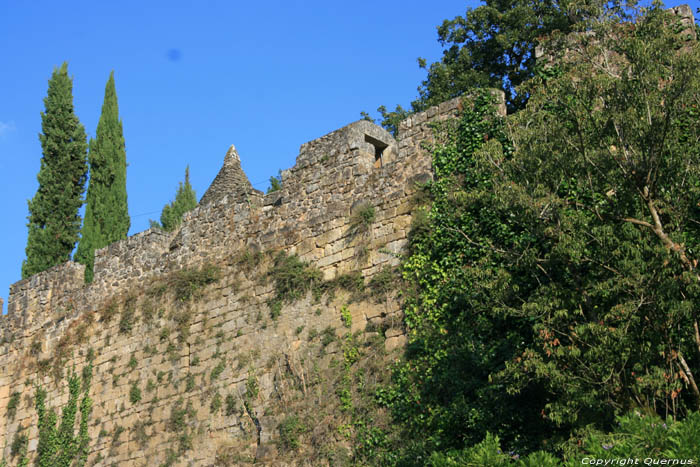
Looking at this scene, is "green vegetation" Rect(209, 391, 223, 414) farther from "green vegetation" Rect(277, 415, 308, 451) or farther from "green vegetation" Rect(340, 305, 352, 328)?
"green vegetation" Rect(340, 305, 352, 328)

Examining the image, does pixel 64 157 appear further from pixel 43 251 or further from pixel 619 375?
pixel 619 375

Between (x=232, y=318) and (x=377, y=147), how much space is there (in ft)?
11.6

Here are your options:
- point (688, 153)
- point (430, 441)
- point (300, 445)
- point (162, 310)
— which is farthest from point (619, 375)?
point (162, 310)

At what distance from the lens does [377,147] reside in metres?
13.6

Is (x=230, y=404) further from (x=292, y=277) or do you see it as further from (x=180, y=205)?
(x=180, y=205)

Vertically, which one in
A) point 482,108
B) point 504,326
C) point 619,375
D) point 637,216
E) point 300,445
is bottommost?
point 300,445

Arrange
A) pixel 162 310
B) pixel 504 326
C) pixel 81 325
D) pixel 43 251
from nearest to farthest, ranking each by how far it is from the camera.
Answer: pixel 504 326, pixel 162 310, pixel 81 325, pixel 43 251

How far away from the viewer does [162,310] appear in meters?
14.8

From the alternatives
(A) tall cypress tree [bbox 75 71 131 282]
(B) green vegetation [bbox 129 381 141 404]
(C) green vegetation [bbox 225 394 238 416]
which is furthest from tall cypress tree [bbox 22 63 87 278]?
(C) green vegetation [bbox 225 394 238 416]

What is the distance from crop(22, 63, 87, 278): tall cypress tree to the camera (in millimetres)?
21469

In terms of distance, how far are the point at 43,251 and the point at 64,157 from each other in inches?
106

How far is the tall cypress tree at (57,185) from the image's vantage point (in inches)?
845

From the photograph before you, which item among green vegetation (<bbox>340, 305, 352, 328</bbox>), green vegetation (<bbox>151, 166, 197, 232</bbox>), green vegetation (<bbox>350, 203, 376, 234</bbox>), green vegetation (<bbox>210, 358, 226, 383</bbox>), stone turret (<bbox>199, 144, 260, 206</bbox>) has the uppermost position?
green vegetation (<bbox>151, 166, 197, 232</bbox>)

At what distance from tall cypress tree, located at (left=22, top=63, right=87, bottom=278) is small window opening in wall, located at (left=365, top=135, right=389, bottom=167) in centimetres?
1098
